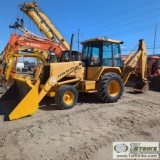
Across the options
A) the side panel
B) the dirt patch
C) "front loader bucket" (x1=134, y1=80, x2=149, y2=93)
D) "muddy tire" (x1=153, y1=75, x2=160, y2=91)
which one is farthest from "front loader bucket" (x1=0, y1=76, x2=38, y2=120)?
"muddy tire" (x1=153, y1=75, x2=160, y2=91)

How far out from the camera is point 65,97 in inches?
265

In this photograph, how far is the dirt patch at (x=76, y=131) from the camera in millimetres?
3881

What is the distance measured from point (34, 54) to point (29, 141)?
24.3 feet

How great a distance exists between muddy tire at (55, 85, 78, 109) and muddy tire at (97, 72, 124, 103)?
44.2 inches

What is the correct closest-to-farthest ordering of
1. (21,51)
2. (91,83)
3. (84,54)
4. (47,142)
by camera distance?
(47,142) → (91,83) → (84,54) → (21,51)

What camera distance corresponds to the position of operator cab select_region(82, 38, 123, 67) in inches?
307

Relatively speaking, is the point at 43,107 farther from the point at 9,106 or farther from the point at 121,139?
the point at 121,139

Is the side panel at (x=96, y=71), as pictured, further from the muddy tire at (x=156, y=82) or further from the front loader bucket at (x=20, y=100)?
the muddy tire at (x=156, y=82)

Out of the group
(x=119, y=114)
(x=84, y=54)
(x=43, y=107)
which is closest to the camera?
(x=119, y=114)

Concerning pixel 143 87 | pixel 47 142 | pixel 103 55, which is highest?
pixel 103 55

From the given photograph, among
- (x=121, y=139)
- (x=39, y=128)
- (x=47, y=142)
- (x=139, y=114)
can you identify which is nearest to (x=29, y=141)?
(x=47, y=142)

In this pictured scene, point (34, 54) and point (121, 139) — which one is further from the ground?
point (34, 54)

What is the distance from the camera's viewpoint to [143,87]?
9.88 m

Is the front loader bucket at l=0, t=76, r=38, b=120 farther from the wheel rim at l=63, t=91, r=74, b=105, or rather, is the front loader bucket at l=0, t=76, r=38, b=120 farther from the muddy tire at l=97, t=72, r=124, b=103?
the muddy tire at l=97, t=72, r=124, b=103
